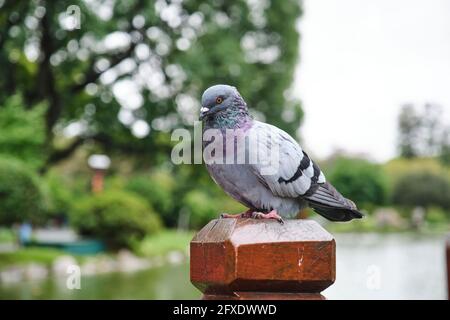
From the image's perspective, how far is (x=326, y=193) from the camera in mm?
3076

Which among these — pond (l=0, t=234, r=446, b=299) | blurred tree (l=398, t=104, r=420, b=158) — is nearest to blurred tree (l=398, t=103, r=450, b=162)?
blurred tree (l=398, t=104, r=420, b=158)

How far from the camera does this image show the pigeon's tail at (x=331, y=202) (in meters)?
3.06

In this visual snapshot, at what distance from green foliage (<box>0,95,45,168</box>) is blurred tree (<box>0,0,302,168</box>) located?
1701 mm

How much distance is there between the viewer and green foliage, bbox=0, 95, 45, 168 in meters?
13.0

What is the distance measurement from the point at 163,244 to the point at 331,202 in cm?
1891

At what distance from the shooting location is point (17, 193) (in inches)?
488

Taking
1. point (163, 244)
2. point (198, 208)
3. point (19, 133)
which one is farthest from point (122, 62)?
point (198, 208)

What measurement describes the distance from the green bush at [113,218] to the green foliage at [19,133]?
161 inches

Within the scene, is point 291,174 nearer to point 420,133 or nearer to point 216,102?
point 216,102

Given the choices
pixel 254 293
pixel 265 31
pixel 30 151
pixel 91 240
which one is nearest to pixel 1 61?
pixel 30 151

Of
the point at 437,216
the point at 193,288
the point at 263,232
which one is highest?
the point at 263,232

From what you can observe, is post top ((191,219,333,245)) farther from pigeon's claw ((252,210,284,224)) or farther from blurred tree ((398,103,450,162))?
blurred tree ((398,103,450,162))
